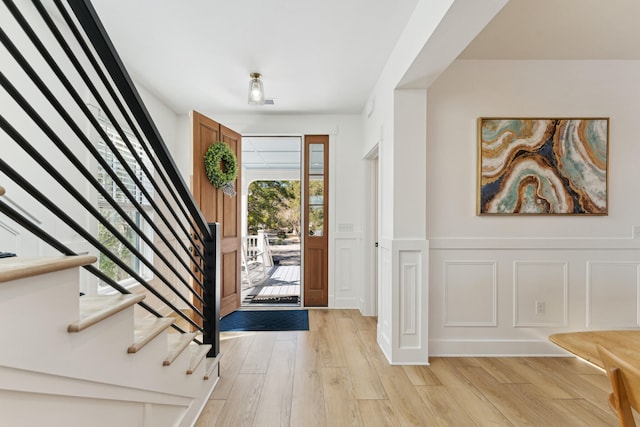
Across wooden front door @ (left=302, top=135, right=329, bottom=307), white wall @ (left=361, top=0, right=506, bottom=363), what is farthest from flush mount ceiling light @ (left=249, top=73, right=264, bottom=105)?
wooden front door @ (left=302, top=135, right=329, bottom=307)

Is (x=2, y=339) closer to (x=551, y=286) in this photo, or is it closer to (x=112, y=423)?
(x=112, y=423)

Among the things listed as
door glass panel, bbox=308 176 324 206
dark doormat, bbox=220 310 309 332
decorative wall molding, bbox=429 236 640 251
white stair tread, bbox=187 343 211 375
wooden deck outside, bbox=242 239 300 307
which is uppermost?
door glass panel, bbox=308 176 324 206

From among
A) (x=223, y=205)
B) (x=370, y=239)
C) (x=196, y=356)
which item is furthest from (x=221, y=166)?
(x=196, y=356)

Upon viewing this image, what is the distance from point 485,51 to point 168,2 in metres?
2.44

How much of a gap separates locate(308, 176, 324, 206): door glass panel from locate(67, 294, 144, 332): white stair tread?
3.21 metres

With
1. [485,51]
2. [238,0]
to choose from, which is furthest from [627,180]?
[238,0]

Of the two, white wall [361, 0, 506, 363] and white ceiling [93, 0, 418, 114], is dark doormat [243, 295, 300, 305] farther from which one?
white ceiling [93, 0, 418, 114]

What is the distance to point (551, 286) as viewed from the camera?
292cm

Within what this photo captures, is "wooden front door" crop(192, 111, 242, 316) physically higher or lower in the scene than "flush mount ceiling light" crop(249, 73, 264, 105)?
lower

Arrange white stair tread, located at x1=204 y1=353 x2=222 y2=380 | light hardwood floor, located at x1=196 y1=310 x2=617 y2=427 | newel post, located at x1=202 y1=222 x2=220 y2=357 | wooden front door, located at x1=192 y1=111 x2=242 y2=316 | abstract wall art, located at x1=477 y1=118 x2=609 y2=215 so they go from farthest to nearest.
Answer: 1. wooden front door, located at x1=192 y1=111 x2=242 y2=316
2. abstract wall art, located at x1=477 y1=118 x2=609 y2=215
3. newel post, located at x1=202 y1=222 x2=220 y2=357
4. white stair tread, located at x1=204 y1=353 x2=222 y2=380
5. light hardwood floor, located at x1=196 y1=310 x2=617 y2=427

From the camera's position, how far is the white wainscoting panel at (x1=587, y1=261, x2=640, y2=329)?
289 centimetres

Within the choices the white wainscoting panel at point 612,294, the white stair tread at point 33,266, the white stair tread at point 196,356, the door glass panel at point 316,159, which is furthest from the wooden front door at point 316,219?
the white stair tread at point 33,266

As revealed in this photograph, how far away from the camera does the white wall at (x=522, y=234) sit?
290 cm

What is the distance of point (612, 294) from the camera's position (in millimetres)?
2904
